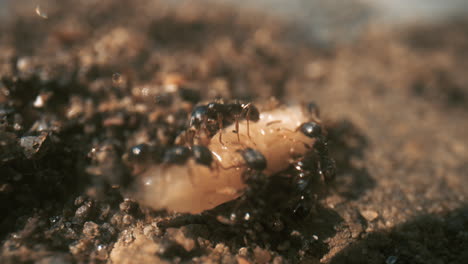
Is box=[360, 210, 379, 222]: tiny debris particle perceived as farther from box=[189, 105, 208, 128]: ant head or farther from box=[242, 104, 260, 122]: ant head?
box=[189, 105, 208, 128]: ant head

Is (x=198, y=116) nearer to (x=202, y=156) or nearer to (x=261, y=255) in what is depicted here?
(x=202, y=156)

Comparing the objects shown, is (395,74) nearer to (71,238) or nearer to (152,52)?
(152,52)

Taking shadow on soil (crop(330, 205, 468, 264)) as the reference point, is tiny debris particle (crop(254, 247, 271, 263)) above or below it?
above

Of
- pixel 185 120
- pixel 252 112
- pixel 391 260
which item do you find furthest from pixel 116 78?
pixel 391 260

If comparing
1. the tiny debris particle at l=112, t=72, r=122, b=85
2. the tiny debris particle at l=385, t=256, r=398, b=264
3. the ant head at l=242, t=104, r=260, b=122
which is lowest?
the tiny debris particle at l=385, t=256, r=398, b=264

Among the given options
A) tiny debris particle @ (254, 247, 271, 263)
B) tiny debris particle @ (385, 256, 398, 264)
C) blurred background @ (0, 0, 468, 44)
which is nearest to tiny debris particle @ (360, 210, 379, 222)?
tiny debris particle @ (385, 256, 398, 264)

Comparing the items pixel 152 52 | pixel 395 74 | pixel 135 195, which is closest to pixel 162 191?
pixel 135 195
